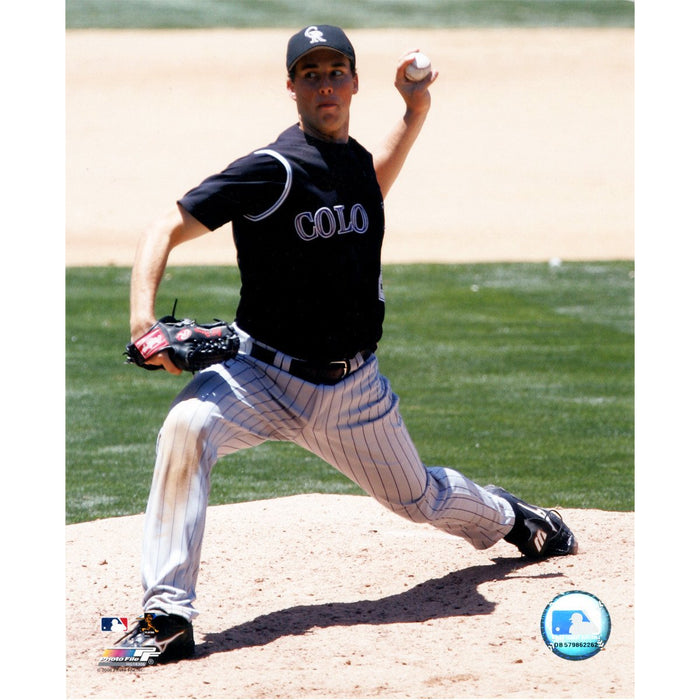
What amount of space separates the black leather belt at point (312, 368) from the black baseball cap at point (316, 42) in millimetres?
907

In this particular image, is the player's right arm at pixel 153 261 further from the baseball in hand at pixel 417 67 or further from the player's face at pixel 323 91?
the baseball in hand at pixel 417 67

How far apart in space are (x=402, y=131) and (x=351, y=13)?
82.8 feet

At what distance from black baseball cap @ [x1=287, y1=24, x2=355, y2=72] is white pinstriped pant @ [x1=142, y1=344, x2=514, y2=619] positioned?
3.19 ft

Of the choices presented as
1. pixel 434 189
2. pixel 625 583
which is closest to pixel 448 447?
pixel 625 583

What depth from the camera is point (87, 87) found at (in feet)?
79.6

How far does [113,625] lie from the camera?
154 inches

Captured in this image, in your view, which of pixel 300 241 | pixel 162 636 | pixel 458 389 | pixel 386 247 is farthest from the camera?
pixel 386 247

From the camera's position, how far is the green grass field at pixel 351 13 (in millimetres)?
28250

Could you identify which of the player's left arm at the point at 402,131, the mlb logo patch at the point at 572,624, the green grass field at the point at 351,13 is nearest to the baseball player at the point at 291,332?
the player's left arm at the point at 402,131

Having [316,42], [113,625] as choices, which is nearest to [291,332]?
[316,42]

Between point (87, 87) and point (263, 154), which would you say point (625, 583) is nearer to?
point (263, 154)

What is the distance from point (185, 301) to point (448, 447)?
4842 millimetres

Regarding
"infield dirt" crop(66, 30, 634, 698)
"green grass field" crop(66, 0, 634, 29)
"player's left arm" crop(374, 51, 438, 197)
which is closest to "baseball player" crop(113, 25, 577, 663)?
"player's left arm" crop(374, 51, 438, 197)

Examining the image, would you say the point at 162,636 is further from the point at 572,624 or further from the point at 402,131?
the point at 402,131
